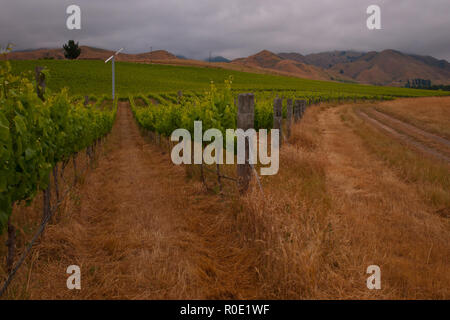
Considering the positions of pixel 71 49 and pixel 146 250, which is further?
pixel 71 49

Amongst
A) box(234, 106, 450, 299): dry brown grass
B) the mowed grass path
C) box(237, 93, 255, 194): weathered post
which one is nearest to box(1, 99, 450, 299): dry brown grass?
box(234, 106, 450, 299): dry brown grass

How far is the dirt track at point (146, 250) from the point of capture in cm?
337

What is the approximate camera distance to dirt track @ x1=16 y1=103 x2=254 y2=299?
A: 3367 mm

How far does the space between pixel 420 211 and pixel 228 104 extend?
490cm

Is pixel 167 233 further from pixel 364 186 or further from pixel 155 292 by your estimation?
pixel 364 186

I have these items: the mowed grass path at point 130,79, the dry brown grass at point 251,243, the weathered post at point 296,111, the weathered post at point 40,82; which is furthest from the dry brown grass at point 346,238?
the mowed grass path at point 130,79

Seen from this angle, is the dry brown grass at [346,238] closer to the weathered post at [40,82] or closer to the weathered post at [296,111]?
the weathered post at [40,82]

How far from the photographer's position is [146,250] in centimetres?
407

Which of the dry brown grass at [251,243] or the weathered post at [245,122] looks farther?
the weathered post at [245,122]

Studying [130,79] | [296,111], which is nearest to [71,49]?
[130,79]

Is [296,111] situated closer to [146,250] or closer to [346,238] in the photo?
[346,238]

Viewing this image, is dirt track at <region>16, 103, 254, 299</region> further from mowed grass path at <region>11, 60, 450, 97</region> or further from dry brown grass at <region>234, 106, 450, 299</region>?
mowed grass path at <region>11, 60, 450, 97</region>

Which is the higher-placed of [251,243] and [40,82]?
[40,82]
